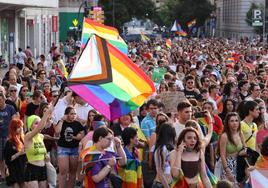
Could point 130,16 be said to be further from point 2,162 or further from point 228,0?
point 2,162

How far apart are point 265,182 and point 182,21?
290 ft

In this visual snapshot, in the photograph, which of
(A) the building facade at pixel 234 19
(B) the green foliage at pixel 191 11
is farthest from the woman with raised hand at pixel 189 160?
(B) the green foliage at pixel 191 11

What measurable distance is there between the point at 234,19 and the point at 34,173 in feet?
292

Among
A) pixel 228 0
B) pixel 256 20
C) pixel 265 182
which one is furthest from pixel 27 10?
pixel 228 0

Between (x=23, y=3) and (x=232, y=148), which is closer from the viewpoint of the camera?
(x=232, y=148)

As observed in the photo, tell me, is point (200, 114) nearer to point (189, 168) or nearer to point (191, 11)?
point (189, 168)

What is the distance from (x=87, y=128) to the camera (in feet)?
37.8

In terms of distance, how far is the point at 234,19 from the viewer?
320 feet

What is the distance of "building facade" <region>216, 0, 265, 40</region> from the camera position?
293ft

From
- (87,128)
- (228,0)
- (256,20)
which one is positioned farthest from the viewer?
(228,0)

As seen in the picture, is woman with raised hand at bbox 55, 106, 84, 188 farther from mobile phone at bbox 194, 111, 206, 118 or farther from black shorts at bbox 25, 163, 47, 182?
mobile phone at bbox 194, 111, 206, 118

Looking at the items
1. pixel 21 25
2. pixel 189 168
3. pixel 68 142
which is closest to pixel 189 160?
pixel 189 168

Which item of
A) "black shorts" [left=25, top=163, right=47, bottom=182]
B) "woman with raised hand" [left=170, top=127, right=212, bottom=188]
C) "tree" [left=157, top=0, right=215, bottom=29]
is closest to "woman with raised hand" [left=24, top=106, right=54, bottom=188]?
"black shorts" [left=25, top=163, right=47, bottom=182]

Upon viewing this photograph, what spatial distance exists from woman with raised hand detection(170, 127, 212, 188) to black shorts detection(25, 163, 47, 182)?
2328 mm
